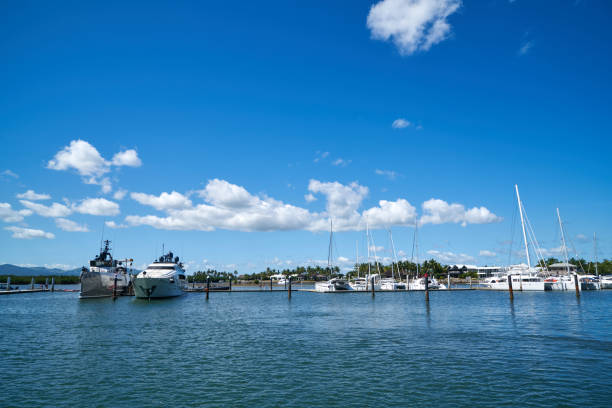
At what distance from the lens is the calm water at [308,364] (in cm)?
1598

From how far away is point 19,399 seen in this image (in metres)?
15.8

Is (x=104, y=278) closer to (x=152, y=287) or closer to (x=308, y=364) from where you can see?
(x=152, y=287)

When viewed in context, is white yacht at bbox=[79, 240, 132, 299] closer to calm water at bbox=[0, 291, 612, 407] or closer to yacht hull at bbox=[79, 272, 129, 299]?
yacht hull at bbox=[79, 272, 129, 299]

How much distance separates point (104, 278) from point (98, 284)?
5.06 feet

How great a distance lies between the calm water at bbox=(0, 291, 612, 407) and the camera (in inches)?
629

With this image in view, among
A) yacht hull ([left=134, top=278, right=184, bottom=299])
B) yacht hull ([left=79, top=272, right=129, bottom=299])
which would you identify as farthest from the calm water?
yacht hull ([left=79, top=272, right=129, bottom=299])

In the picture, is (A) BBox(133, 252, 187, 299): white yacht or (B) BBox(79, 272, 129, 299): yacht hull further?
(B) BBox(79, 272, 129, 299): yacht hull

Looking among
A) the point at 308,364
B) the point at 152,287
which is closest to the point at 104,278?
the point at 152,287

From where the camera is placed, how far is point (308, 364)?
2161 cm

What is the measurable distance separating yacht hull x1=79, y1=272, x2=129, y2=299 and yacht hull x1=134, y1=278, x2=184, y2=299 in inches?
338

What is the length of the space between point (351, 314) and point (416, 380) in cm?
3032

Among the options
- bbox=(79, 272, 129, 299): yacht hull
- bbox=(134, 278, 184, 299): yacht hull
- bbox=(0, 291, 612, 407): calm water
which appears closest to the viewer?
bbox=(0, 291, 612, 407): calm water

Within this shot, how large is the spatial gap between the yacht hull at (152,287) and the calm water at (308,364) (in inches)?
1057

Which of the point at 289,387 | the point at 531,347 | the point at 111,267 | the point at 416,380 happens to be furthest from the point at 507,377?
the point at 111,267
